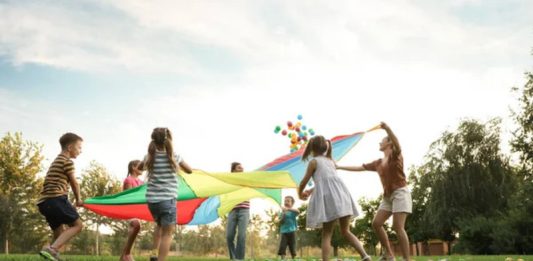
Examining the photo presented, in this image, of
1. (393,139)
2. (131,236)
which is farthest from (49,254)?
(393,139)

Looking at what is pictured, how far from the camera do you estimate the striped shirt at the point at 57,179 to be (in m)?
6.24

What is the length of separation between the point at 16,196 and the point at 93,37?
45.8ft

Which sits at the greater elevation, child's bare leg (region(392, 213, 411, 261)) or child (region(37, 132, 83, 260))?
child (region(37, 132, 83, 260))

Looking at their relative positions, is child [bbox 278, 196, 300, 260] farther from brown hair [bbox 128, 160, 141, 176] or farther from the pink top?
brown hair [bbox 128, 160, 141, 176]

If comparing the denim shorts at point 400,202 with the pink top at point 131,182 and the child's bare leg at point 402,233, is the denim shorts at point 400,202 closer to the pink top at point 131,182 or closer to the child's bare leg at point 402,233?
the child's bare leg at point 402,233

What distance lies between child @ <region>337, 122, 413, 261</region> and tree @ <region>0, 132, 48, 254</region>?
2207 centimetres

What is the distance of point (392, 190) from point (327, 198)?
116 cm

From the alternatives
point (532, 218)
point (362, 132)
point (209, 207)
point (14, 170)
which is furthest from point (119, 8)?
point (532, 218)

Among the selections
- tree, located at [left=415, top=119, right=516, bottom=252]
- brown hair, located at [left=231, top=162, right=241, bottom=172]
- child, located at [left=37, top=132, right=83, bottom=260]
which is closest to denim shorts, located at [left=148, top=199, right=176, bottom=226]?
child, located at [left=37, top=132, right=83, bottom=260]

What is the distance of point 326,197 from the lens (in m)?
6.00

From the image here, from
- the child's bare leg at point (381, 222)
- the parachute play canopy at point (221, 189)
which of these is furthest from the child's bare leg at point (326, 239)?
the parachute play canopy at point (221, 189)

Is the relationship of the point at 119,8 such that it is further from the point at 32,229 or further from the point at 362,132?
the point at 32,229

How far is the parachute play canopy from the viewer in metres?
7.77

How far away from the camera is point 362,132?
842 centimetres
